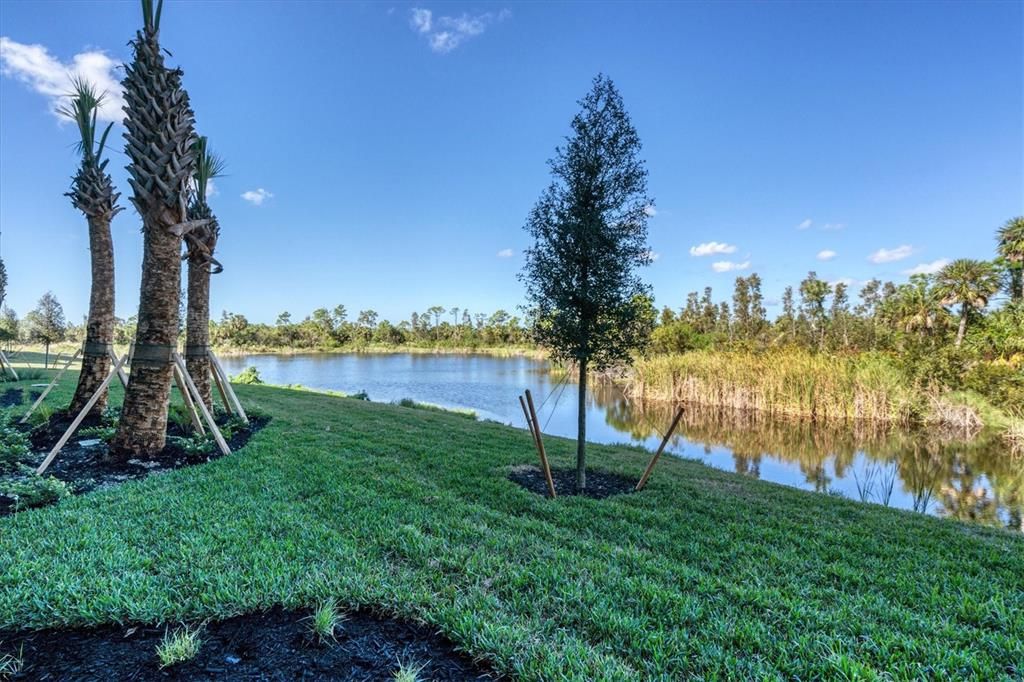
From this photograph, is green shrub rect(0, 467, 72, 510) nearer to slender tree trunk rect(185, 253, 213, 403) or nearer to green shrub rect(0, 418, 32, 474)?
green shrub rect(0, 418, 32, 474)

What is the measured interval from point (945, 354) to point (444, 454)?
54.1ft

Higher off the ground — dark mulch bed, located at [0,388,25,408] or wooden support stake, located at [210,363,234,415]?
wooden support stake, located at [210,363,234,415]

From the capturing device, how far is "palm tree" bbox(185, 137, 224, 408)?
23.8 feet

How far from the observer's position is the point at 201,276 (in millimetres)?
7664

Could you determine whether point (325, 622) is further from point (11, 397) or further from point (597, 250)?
point (11, 397)

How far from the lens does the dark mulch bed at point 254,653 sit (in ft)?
6.15

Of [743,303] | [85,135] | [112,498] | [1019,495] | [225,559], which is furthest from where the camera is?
[743,303]

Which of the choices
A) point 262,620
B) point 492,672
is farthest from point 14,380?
point 492,672

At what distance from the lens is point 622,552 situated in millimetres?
3121

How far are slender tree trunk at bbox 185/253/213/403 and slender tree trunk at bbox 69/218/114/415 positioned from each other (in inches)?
39.3

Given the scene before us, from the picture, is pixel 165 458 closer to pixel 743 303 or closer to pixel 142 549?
pixel 142 549

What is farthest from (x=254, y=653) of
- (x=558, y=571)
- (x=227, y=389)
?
(x=227, y=389)

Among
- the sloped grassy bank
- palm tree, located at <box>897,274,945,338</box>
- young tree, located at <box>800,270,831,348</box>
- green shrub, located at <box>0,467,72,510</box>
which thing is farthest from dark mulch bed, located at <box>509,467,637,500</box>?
young tree, located at <box>800,270,831,348</box>

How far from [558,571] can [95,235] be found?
8.71 m
